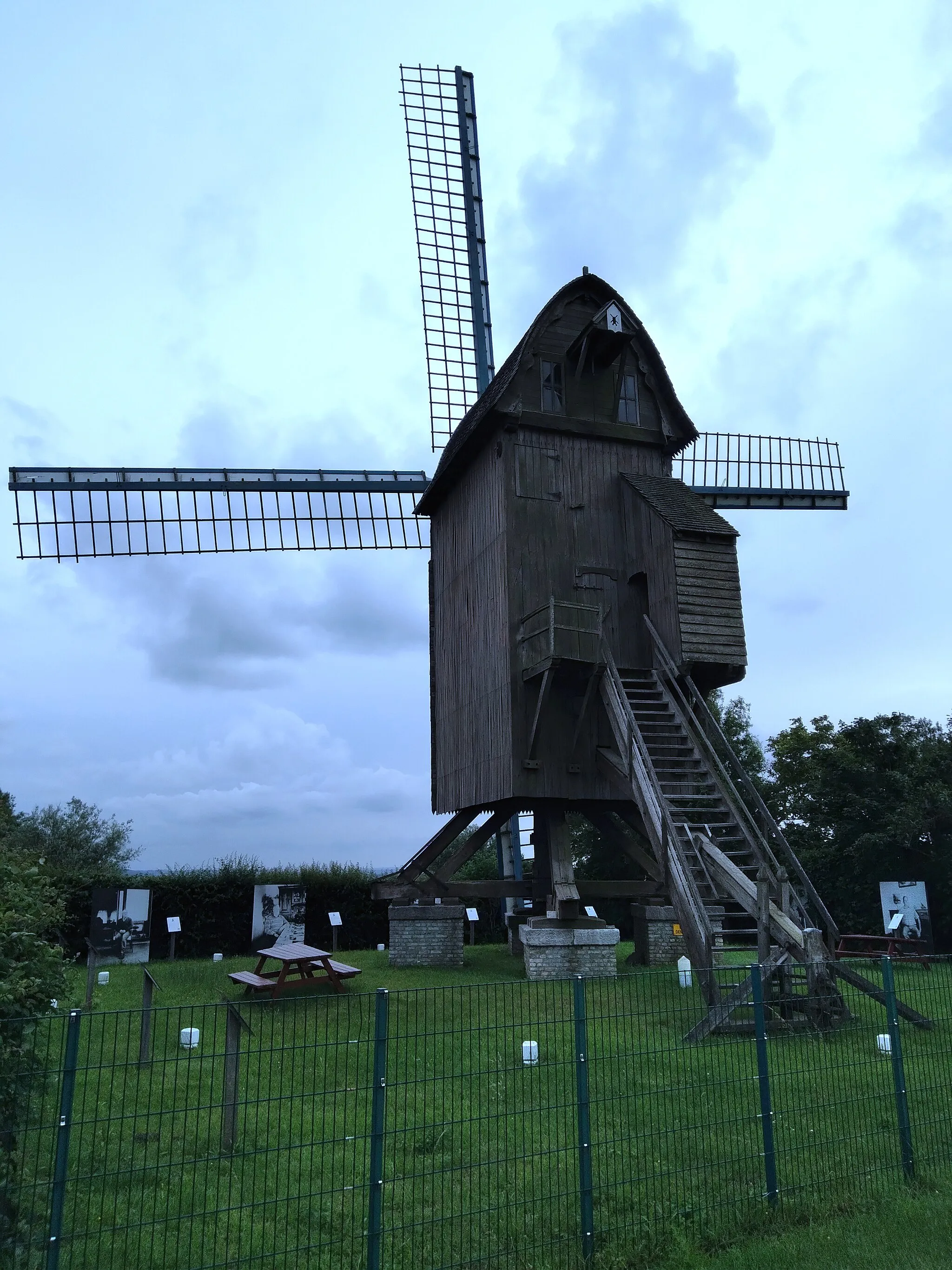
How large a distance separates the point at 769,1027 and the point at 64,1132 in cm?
819

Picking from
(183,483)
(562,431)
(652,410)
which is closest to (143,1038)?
(562,431)

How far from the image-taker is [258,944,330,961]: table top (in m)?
14.7

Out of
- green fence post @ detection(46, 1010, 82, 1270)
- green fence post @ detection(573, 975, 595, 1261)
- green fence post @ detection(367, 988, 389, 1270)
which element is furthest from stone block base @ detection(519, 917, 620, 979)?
green fence post @ detection(46, 1010, 82, 1270)

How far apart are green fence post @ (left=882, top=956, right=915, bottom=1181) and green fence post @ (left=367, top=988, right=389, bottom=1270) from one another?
13.8 feet

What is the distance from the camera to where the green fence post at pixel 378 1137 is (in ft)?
18.3

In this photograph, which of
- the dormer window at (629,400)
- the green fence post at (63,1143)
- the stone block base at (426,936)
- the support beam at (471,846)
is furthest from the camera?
the support beam at (471,846)

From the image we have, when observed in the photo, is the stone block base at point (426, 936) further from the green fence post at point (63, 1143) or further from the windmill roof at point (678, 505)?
the green fence post at point (63, 1143)

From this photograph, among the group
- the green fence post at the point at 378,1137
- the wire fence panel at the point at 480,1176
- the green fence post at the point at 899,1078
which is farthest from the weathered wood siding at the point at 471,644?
the green fence post at the point at 378,1137

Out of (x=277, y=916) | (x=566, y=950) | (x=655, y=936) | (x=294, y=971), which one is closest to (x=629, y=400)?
(x=566, y=950)

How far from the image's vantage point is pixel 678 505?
1772cm

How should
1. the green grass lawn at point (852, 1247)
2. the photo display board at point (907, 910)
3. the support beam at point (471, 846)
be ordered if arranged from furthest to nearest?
the photo display board at point (907, 910), the support beam at point (471, 846), the green grass lawn at point (852, 1247)

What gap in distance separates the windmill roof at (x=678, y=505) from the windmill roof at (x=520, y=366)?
4.59 feet

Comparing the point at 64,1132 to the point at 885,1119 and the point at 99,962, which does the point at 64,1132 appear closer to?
the point at 885,1119

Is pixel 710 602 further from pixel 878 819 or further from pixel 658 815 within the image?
pixel 878 819
